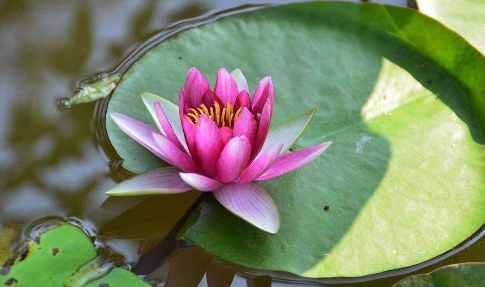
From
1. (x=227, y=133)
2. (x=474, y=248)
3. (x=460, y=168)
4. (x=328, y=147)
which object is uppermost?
(x=227, y=133)

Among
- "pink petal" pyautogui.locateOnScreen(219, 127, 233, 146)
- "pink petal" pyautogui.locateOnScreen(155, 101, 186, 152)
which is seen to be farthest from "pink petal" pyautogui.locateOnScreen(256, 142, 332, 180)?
"pink petal" pyautogui.locateOnScreen(155, 101, 186, 152)

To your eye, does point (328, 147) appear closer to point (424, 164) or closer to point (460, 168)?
point (424, 164)

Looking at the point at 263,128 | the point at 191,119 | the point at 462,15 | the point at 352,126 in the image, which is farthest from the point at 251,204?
the point at 462,15

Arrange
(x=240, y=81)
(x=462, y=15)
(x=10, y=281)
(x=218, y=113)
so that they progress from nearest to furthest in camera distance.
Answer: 1. (x=10, y=281)
2. (x=218, y=113)
3. (x=240, y=81)
4. (x=462, y=15)

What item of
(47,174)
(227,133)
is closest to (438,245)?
(227,133)

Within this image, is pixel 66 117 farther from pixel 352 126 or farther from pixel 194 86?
pixel 352 126

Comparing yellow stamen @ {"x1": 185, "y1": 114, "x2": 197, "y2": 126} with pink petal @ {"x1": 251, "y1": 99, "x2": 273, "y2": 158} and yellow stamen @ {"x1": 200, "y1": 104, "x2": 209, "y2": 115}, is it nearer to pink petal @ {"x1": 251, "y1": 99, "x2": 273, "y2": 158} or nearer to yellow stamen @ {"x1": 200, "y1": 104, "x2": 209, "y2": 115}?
yellow stamen @ {"x1": 200, "y1": 104, "x2": 209, "y2": 115}
